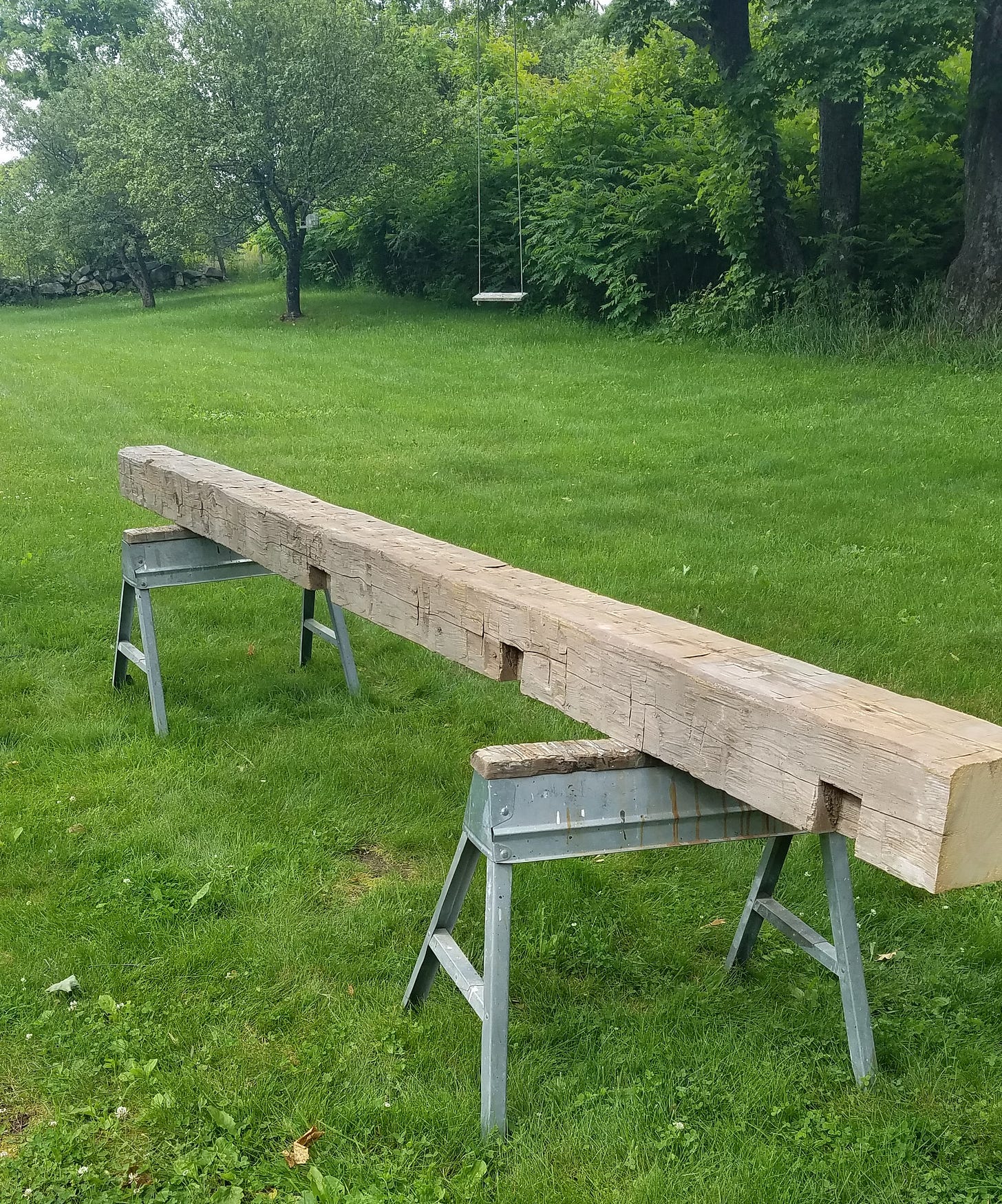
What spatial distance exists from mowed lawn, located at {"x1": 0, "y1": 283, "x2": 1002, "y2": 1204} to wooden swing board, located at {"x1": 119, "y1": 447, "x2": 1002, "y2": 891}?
0.83 m

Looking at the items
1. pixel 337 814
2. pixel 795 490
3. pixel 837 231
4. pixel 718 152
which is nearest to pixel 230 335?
pixel 718 152

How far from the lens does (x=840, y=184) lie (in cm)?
1565

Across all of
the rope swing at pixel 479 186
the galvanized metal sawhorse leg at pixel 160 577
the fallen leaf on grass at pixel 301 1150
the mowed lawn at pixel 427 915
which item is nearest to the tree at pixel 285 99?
the rope swing at pixel 479 186

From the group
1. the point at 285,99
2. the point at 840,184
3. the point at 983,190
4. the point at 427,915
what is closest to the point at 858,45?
the point at 983,190

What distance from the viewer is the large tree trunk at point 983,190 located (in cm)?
1325

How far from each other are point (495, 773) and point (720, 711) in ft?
1.60

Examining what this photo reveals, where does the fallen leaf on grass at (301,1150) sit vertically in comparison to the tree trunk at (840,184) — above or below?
below

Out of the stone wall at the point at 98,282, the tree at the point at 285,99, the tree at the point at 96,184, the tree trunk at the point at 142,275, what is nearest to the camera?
the tree at the point at 285,99

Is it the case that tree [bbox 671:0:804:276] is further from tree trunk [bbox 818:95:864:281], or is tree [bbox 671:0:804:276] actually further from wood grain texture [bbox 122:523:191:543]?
wood grain texture [bbox 122:523:191:543]

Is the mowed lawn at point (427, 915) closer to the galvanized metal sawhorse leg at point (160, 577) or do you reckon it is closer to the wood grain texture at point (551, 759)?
the galvanized metal sawhorse leg at point (160, 577)

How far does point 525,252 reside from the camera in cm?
2127

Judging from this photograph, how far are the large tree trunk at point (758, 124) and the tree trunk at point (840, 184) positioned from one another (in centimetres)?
56

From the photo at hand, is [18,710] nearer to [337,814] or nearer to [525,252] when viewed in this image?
[337,814]

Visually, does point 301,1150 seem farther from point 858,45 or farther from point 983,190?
point 983,190
